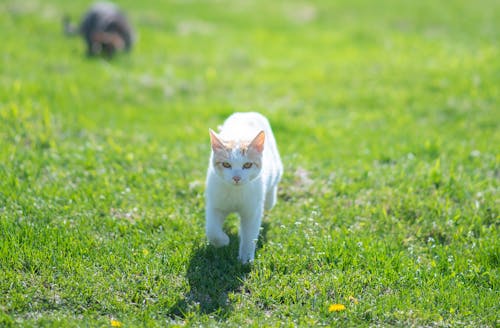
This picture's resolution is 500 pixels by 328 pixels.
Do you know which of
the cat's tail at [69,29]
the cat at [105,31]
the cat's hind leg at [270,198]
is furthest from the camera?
the cat's tail at [69,29]

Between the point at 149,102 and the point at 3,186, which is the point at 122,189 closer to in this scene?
the point at 3,186

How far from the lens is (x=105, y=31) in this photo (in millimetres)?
12711

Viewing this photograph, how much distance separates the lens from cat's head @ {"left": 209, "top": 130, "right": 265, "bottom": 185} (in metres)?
4.73

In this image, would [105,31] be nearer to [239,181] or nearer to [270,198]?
[270,198]

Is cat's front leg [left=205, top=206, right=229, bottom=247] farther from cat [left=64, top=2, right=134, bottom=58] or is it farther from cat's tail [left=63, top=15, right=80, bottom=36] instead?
cat's tail [left=63, top=15, right=80, bottom=36]

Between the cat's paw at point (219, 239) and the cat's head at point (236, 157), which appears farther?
the cat's paw at point (219, 239)

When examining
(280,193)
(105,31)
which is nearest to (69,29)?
(105,31)

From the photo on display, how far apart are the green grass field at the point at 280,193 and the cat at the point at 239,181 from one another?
0.27 m

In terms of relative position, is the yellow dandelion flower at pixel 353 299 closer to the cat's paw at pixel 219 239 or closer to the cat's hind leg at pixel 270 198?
the cat's paw at pixel 219 239

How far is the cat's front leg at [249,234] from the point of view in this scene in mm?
5152

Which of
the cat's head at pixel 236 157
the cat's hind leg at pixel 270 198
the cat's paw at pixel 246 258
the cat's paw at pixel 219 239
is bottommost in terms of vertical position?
the cat's paw at pixel 246 258

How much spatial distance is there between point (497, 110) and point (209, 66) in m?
6.16

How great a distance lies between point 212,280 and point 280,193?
193 centimetres

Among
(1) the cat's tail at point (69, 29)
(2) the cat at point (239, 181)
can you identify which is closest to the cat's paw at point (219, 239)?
(2) the cat at point (239, 181)
